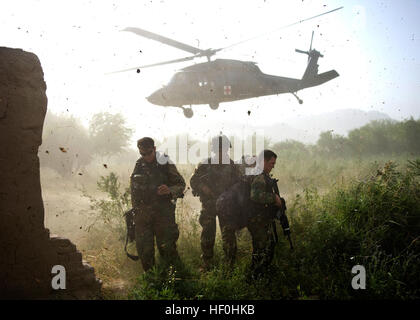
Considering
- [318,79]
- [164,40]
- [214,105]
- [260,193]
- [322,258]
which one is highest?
[164,40]

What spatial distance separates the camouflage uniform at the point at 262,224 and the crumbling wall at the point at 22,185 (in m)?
2.34

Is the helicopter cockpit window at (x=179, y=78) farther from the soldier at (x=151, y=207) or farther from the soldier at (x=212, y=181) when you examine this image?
the soldier at (x=151, y=207)

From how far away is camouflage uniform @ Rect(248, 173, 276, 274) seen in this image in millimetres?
3197

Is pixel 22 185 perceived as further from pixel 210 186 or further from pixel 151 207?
pixel 210 186

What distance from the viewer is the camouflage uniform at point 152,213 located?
3418mm

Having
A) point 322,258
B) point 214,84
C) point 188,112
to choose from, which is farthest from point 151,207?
point 188,112

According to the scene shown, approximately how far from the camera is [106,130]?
779 inches

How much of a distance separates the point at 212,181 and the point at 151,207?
1093 mm

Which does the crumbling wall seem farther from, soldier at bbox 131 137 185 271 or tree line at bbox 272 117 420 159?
tree line at bbox 272 117 420 159

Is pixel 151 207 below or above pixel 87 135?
below

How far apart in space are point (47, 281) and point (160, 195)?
1657mm

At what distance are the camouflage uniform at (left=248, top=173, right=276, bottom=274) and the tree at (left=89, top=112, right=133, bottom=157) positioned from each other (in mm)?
18335
